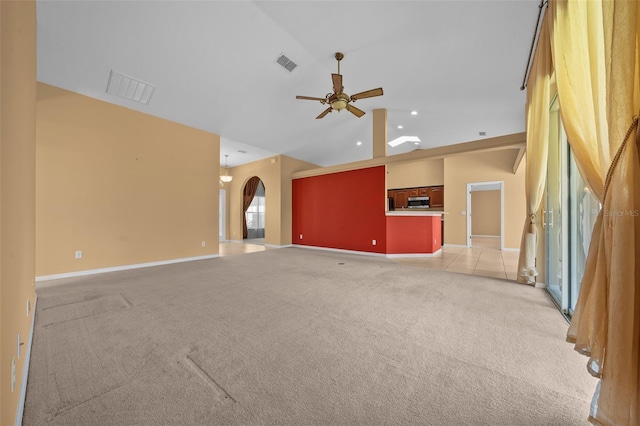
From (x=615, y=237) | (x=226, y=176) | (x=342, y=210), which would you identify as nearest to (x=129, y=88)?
(x=226, y=176)

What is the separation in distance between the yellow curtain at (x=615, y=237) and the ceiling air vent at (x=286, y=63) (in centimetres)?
368

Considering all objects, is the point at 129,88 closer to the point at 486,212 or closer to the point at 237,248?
the point at 237,248

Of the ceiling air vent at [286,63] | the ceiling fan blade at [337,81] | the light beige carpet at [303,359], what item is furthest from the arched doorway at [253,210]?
the light beige carpet at [303,359]

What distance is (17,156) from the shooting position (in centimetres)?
130

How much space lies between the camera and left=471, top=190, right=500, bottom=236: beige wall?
383 inches

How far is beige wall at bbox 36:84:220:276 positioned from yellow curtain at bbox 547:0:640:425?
226 inches

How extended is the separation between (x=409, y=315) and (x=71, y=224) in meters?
5.11

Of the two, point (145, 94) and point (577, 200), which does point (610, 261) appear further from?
point (145, 94)

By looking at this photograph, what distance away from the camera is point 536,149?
2.98 metres

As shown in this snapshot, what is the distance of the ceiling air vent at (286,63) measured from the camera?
3.87m

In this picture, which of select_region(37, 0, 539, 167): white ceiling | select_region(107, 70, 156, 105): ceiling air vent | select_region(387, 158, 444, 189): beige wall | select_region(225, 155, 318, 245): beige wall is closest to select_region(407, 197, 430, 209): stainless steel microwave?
select_region(387, 158, 444, 189): beige wall

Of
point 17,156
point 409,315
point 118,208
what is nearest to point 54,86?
point 118,208

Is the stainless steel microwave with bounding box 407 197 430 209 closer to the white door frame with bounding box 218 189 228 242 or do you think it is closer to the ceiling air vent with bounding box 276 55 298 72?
the ceiling air vent with bounding box 276 55 298 72

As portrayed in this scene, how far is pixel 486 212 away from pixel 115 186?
1220 cm
